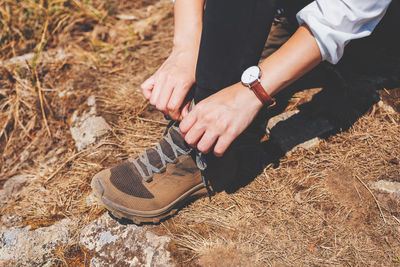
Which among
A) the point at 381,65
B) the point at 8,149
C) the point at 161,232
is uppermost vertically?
the point at 8,149

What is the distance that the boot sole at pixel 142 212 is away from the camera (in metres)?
1.46

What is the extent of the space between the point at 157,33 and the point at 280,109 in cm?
161

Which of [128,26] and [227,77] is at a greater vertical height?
[128,26]

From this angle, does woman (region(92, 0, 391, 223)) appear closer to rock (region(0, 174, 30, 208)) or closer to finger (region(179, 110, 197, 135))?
finger (region(179, 110, 197, 135))

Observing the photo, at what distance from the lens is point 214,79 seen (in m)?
1.30

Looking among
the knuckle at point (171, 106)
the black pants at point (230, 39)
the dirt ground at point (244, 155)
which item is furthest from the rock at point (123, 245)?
the black pants at point (230, 39)

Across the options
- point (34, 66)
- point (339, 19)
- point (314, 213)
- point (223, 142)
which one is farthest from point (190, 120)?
point (34, 66)

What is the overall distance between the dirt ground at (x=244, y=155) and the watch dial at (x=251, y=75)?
2.23ft

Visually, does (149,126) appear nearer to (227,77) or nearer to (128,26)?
(227,77)

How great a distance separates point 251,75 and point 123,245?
113 cm

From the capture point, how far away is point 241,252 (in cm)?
137

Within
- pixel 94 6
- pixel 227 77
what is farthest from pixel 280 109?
pixel 94 6

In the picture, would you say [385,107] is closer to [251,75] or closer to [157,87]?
[251,75]

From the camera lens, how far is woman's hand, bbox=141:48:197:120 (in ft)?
4.73
